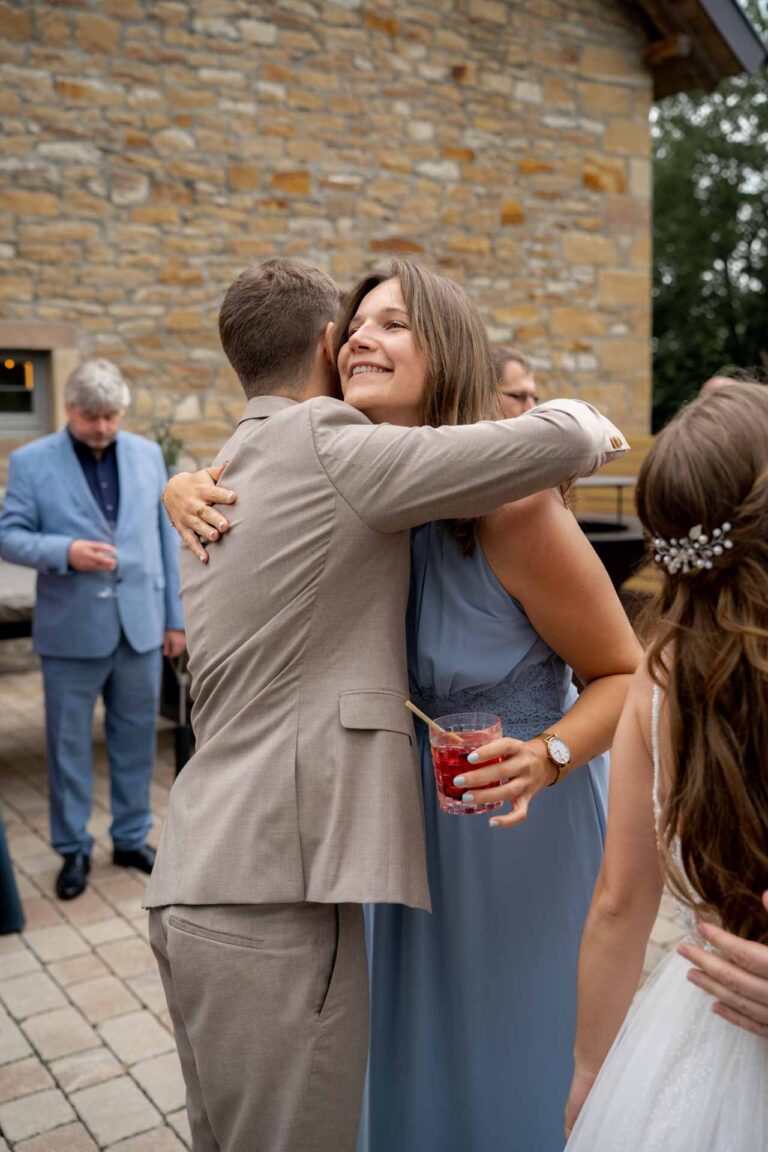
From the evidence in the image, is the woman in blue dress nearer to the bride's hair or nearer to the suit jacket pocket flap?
the suit jacket pocket flap

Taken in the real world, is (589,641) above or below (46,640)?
above

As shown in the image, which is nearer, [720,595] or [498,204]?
[720,595]

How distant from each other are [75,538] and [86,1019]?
1.94 m

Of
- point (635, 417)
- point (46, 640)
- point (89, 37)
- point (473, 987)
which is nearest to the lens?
point (473, 987)

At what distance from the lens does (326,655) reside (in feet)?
5.40

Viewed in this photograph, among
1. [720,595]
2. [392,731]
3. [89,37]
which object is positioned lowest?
[392,731]

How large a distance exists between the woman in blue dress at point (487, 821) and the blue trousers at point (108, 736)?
270 cm

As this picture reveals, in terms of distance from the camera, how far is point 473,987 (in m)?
1.97

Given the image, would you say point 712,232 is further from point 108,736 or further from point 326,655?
point 326,655

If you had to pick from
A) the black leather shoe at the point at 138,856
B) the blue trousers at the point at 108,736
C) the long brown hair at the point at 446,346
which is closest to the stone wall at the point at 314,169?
the blue trousers at the point at 108,736

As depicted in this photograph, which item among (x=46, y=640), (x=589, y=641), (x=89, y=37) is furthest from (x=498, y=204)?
(x=589, y=641)

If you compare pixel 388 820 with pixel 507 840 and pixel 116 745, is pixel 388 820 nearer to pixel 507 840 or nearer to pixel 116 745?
pixel 507 840

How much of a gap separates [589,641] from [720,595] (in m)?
0.60

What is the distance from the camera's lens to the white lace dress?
129cm
